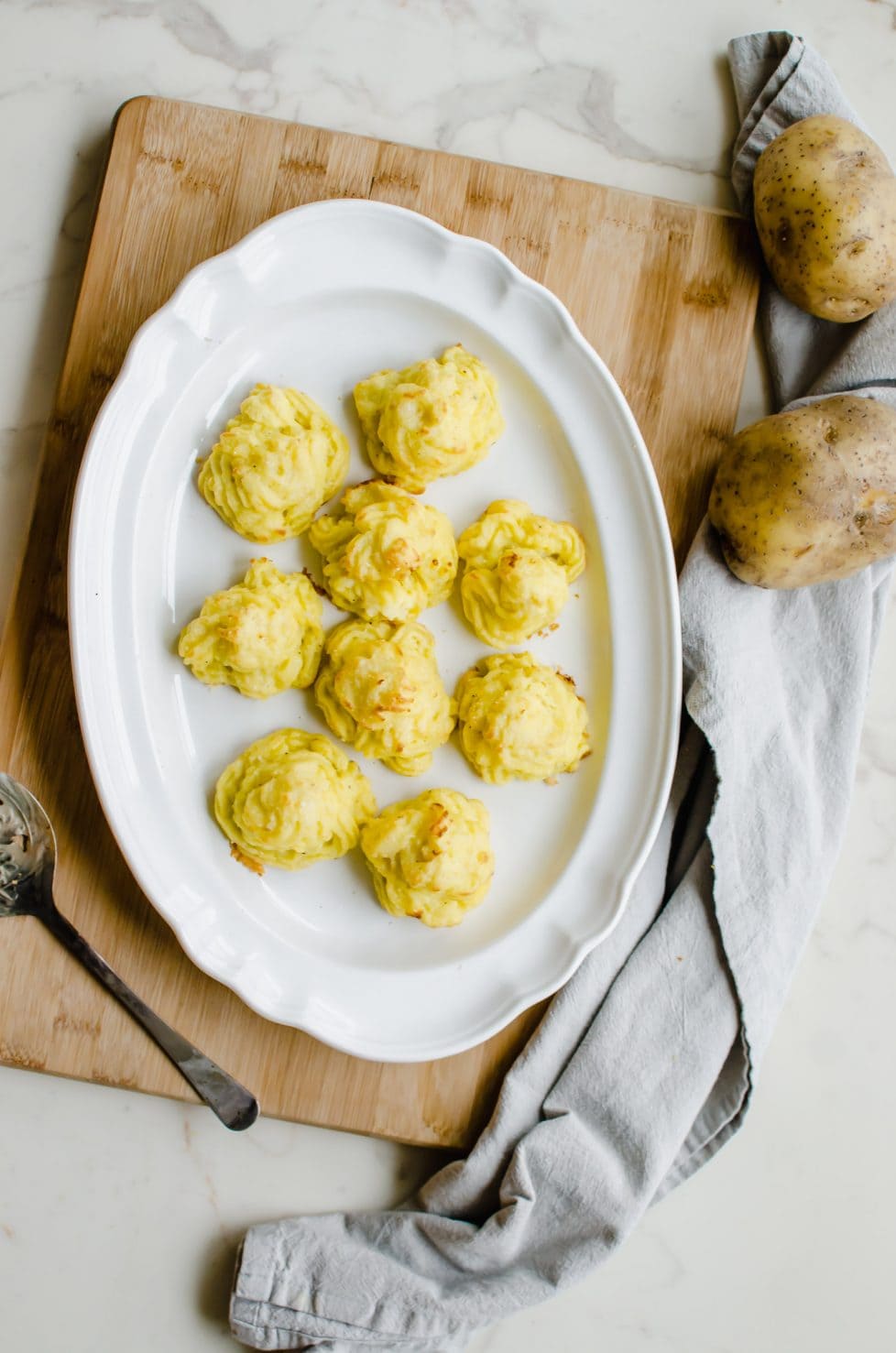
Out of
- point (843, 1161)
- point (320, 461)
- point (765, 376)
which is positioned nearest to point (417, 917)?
point (320, 461)

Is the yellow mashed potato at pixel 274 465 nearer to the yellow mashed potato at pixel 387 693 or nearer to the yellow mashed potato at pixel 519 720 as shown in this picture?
the yellow mashed potato at pixel 387 693

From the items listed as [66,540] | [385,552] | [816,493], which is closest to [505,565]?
[385,552]

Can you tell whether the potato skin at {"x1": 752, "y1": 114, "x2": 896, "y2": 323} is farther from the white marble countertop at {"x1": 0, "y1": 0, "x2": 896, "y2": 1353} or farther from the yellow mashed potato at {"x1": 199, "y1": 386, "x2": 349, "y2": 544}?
the yellow mashed potato at {"x1": 199, "y1": 386, "x2": 349, "y2": 544}

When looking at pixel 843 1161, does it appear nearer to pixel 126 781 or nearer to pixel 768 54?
pixel 126 781

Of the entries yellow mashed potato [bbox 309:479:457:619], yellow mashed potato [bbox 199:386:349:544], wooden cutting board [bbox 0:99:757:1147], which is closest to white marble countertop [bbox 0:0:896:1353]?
wooden cutting board [bbox 0:99:757:1147]

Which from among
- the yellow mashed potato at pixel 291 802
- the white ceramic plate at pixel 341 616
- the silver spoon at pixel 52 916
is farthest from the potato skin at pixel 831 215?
the silver spoon at pixel 52 916
